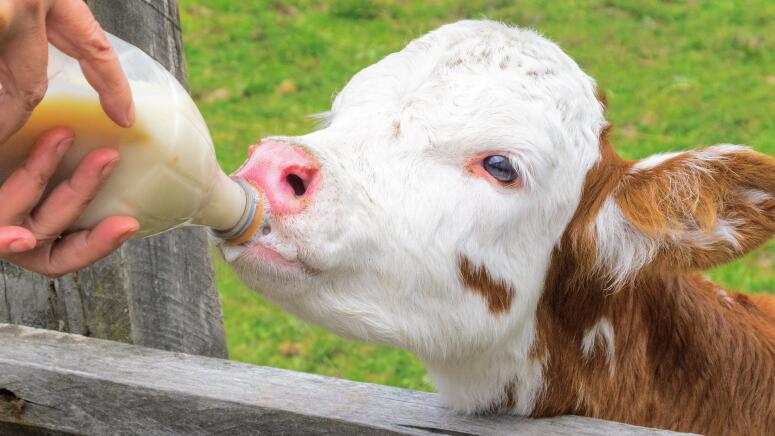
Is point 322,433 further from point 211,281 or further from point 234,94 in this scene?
point 234,94

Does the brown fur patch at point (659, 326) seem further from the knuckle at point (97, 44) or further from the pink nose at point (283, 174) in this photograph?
the knuckle at point (97, 44)

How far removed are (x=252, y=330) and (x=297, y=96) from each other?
9.97 feet

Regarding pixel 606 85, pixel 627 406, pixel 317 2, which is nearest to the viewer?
pixel 627 406

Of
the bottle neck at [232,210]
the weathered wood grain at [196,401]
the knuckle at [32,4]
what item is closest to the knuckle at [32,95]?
the knuckle at [32,4]

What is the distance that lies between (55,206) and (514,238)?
1144 millimetres

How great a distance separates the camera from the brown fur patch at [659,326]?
2574 mm

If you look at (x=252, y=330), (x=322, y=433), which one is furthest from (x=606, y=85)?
(x=322, y=433)

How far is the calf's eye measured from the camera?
246 cm

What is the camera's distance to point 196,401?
2.41m

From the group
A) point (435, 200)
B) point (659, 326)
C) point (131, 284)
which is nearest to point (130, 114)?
point (435, 200)

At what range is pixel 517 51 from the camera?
8.74 ft

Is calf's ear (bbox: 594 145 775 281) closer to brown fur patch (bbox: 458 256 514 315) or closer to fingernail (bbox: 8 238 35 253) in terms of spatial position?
brown fur patch (bbox: 458 256 514 315)

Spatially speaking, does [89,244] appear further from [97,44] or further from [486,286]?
[486,286]

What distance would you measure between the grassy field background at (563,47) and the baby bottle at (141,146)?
4.08 meters
